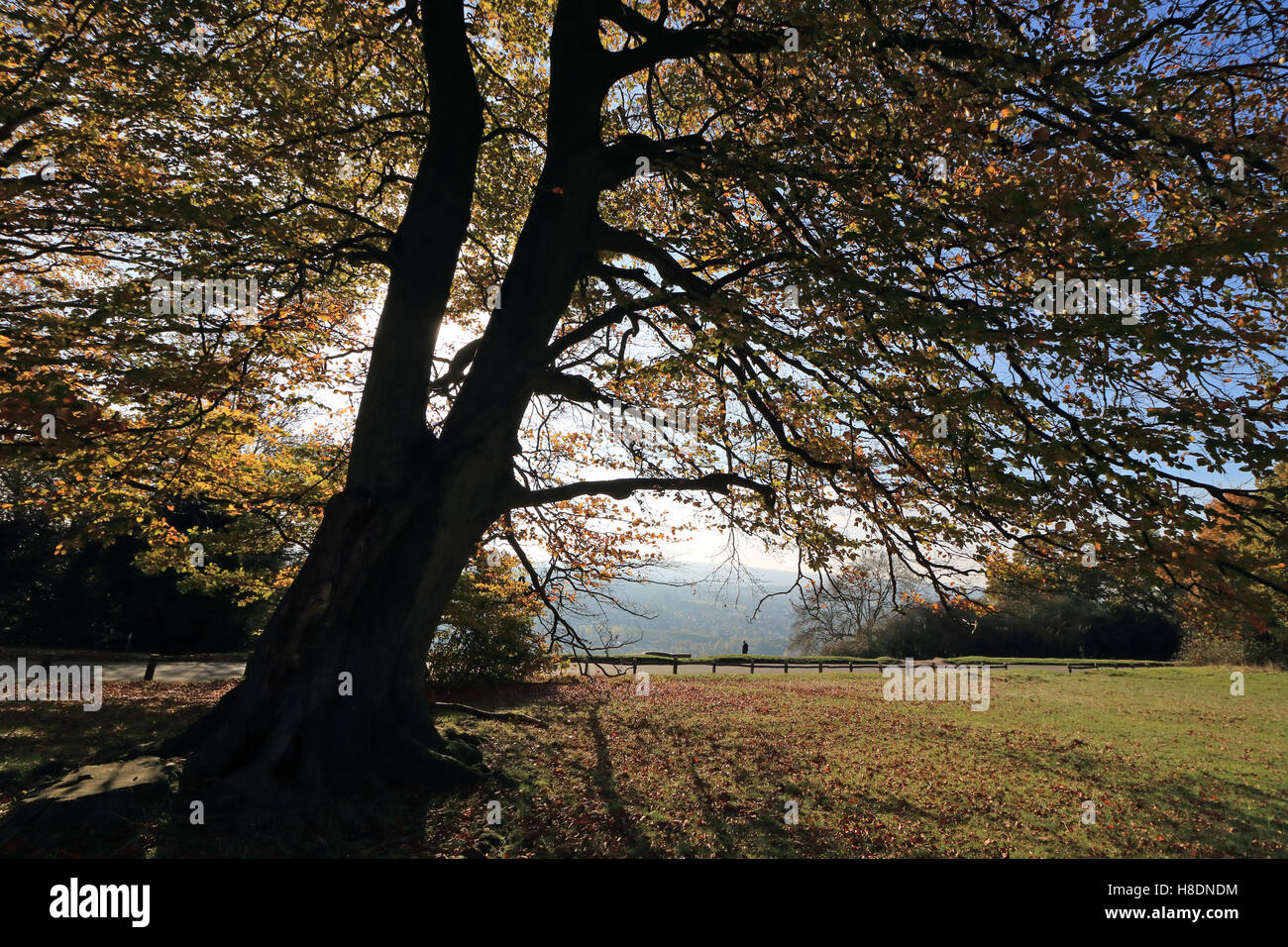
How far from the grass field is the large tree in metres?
1.53

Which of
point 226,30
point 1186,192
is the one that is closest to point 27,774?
point 226,30

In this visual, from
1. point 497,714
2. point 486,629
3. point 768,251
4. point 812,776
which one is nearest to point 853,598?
point 812,776

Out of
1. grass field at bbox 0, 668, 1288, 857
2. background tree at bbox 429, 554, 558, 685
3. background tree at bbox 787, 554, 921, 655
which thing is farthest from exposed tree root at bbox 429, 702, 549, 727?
background tree at bbox 787, 554, 921, 655

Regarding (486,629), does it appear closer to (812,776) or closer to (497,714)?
(497,714)

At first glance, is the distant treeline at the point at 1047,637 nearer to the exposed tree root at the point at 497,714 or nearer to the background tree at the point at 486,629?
the background tree at the point at 486,629

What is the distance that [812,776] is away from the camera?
27.0 feet

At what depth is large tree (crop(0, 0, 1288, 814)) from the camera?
17.8 feet

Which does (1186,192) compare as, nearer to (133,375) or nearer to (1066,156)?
(1066,156)

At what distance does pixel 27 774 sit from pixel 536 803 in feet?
16.7

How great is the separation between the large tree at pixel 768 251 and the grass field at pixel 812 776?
1534mm

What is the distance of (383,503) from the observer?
21.1 feet

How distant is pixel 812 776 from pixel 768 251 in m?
7.11

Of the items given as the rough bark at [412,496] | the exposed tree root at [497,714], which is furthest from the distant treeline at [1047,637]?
the rough bark at [412,496]
